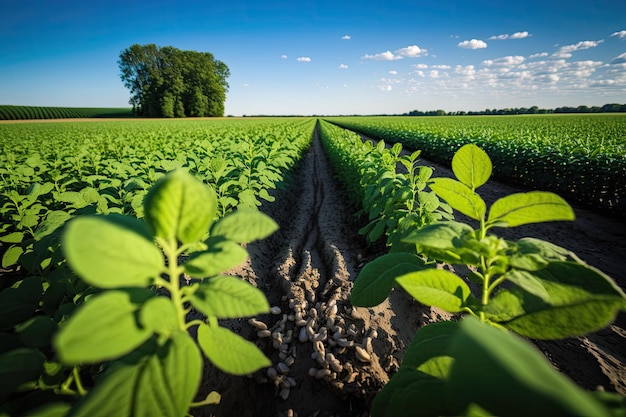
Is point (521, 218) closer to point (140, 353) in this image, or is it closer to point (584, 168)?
point (140, 353)

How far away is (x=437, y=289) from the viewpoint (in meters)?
0.90

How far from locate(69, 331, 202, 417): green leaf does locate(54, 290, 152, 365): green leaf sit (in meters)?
0.13

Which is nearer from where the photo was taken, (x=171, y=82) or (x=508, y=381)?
(x=508, y=381)

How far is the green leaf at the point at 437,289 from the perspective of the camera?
2.81 feet

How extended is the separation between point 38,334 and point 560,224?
26.3ft

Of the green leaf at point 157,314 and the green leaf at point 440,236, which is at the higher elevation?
the green leaf at point 440,236

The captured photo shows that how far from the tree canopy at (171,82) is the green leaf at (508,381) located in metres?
69.8

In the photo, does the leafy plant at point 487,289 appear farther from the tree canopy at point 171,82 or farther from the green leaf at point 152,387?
the tree canopy at point 171,82

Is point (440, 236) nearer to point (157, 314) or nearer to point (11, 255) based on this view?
point (157, 314)

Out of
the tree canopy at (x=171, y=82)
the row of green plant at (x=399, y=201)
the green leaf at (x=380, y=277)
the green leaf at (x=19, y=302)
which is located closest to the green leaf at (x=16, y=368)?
the green leaf at (x=19, y=302)

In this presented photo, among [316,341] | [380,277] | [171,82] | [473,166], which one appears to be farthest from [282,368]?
[171,82]

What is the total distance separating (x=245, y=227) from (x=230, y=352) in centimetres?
36

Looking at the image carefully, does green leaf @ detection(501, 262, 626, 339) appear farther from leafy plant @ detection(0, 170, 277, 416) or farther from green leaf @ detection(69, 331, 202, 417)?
green leaf @ detection(69, 331, 202, 417)

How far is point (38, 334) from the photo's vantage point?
92cm
